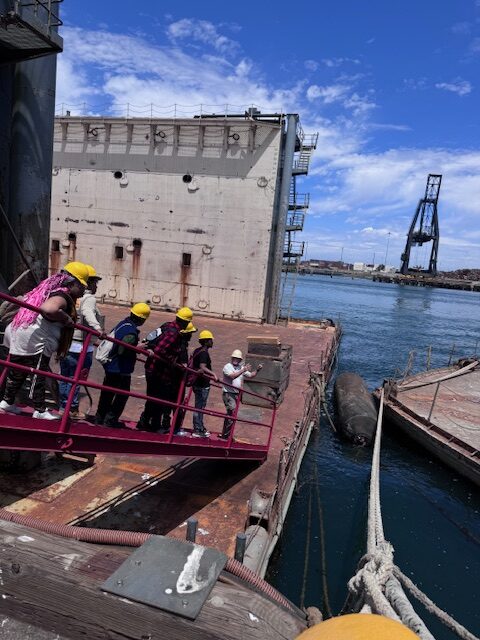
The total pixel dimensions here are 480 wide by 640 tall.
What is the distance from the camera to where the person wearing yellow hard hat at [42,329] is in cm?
373

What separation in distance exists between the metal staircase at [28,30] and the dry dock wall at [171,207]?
14.3 metres

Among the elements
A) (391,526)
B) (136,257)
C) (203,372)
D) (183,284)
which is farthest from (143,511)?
(136,257)

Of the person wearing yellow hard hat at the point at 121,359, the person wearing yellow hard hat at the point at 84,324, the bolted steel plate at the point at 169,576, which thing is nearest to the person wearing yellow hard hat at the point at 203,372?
the person wearing yellow hard hat at the point at 121,359

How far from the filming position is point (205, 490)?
237 inches

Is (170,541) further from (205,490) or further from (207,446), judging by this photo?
(205,490)

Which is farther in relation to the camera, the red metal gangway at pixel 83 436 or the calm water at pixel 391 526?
the calm water at pixel 391 526

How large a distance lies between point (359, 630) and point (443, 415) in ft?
45.2

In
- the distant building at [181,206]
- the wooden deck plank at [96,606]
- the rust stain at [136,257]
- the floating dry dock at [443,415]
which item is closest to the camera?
the wooden deck plank at [96,606]

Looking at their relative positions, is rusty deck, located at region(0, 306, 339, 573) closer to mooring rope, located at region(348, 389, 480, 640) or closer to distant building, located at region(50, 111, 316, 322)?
mooring rope, located at region(348, 389, 480, 640)

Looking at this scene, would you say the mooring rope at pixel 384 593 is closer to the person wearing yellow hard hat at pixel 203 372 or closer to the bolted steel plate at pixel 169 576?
the bolted steel plate at pixel 169 576

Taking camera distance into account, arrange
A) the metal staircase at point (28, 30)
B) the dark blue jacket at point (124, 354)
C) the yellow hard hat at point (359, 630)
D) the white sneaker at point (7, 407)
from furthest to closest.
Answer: the metal staircase at point (28, 30)
the dark blue jacket at point (124, 354)
the white sneaker at point (7, 407)
the yellow hard hat at point (359, 630)

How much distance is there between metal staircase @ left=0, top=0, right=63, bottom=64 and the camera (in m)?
5.77

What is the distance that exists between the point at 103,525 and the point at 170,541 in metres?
3.72

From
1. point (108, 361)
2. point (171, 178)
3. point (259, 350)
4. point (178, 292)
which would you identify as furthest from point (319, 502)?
point (171, 178)
